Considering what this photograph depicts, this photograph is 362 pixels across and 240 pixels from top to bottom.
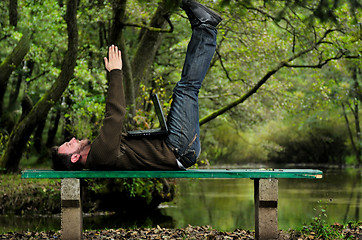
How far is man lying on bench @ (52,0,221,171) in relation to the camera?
4.86m

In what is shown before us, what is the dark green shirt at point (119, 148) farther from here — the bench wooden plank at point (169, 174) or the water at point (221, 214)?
the water at point (221, 214)

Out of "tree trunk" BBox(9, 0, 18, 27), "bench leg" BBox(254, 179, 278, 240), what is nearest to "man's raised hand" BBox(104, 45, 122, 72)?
"bench leg" BBox(254, 179, 278, 240)

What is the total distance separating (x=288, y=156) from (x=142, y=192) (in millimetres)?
32625

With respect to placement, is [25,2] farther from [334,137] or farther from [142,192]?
[334,137]

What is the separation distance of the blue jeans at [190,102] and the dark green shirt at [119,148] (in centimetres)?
14

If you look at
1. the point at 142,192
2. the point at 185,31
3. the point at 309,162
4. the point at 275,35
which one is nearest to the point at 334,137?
the point at 309,162

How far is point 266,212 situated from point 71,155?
2091 mm

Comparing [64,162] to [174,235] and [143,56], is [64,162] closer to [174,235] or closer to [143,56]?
[174,235]

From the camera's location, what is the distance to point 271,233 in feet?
16.5

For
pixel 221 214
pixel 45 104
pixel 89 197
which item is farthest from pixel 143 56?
pixel 221 214

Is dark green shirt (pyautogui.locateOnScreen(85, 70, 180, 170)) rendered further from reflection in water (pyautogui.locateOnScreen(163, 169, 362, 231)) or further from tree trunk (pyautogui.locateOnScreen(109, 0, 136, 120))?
tree trunk (pyautogui.locateOnScreen(109, 0, 136, 120))

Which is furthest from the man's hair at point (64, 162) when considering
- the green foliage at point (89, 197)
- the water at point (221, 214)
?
the green foliage at point (89, 197)

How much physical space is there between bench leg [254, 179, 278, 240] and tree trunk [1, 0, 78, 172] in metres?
6.32

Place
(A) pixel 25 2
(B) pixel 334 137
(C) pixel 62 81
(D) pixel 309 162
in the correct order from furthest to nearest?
(D) pixel 309 162, (B) pixel 334 137, (A) pixel 25 2, (C) pixel 62 81
